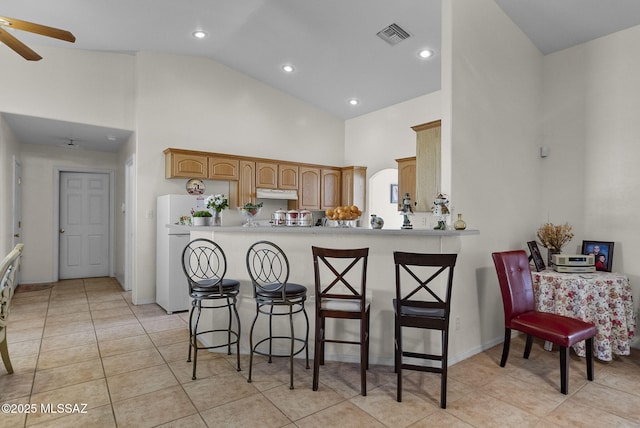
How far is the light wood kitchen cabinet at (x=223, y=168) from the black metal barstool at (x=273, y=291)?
261 cm

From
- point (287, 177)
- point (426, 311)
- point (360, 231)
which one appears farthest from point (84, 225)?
point (426, 311)

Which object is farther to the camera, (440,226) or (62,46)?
(62,46)

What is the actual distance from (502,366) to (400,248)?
1.31 metres

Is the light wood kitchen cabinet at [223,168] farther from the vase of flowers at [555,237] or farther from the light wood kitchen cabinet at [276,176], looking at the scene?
A: the vase of flowers at [555,237]

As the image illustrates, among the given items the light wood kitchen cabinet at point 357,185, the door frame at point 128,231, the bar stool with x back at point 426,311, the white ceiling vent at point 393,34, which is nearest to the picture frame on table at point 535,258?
the bar stool with x back at point 426,311

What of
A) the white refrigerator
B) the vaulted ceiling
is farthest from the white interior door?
the white refrigerator

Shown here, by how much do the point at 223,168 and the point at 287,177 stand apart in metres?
1.17

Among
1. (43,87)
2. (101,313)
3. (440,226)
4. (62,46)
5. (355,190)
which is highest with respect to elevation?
(62,46)

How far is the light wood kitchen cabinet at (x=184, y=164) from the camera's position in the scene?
5.03 meters

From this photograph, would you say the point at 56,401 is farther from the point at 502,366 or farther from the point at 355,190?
the point at 355,190

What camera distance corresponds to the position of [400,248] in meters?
2.92

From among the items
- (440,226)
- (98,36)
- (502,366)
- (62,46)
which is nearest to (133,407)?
(440,226)

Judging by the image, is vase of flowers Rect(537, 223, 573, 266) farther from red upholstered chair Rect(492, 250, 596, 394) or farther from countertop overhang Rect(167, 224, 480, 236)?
countertop overhang Rect(167, 224, 480, 236)

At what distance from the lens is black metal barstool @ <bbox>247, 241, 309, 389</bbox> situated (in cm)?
263
